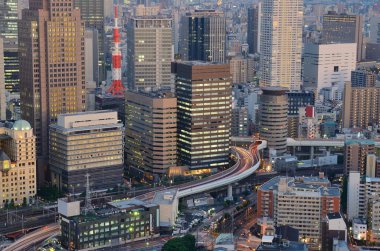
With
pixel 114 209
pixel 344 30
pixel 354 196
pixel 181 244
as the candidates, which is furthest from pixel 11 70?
pixel 344 30

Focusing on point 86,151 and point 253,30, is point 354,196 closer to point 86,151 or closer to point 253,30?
point 86,151

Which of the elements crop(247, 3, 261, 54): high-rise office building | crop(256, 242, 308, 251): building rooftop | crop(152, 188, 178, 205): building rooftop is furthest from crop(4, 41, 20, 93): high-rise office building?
crop(256, 242, 308, 251): building rooftop

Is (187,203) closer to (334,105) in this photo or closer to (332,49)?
(334,105)

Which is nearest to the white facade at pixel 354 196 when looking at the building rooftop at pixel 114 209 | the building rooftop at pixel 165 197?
the building rooftop at pixel 165 197

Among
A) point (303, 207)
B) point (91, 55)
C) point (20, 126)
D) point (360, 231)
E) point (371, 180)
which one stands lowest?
point (360, 231)

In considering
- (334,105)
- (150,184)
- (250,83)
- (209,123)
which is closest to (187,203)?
(150,184)

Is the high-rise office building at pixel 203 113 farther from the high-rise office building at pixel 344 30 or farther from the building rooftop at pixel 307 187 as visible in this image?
the high-rise office building at pixel 344 30
